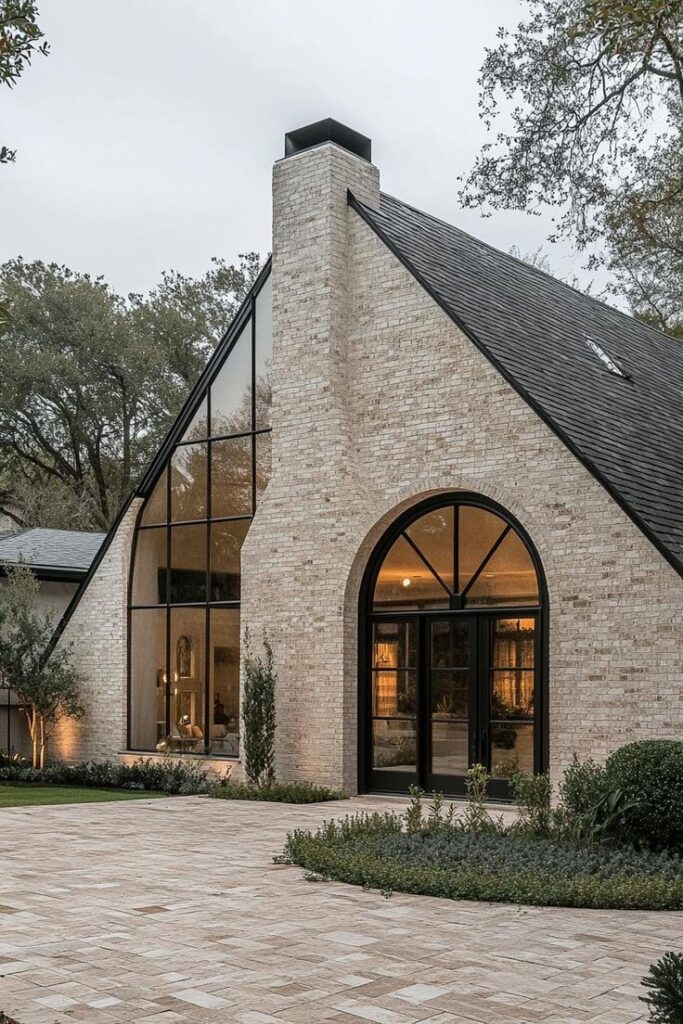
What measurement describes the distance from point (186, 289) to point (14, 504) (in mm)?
9157

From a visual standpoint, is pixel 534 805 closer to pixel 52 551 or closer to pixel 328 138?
pixel 328 138

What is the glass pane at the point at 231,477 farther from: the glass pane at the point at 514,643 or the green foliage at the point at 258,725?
the glass pane at the point at 514,643

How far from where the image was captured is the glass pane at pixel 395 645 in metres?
15.6

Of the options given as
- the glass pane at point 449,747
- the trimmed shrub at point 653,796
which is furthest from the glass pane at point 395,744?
the trimmed shrub at point 653,796

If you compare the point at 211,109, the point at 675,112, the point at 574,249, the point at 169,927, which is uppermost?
the point at 211,109

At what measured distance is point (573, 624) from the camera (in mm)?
13633

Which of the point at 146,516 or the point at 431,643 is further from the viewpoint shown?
the point at 146,516

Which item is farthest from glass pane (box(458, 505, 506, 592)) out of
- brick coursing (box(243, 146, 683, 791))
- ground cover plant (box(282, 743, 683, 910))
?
ground cover plant (box(282, 743, 683, 910))

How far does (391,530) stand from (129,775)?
5.55 meters

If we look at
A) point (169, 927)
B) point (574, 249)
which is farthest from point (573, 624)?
point (169, 927)

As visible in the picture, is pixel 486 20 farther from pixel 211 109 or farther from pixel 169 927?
pixel 211 109

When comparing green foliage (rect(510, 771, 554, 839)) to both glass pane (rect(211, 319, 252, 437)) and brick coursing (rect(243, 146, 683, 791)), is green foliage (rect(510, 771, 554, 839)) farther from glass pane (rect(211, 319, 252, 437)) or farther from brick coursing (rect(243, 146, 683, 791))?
→ glass pane (rect(211, 319, 252, 437))

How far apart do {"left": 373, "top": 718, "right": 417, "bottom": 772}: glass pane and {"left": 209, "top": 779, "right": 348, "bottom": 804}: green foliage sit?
76 cm

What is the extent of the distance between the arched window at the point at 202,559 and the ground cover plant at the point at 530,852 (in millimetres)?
6520
